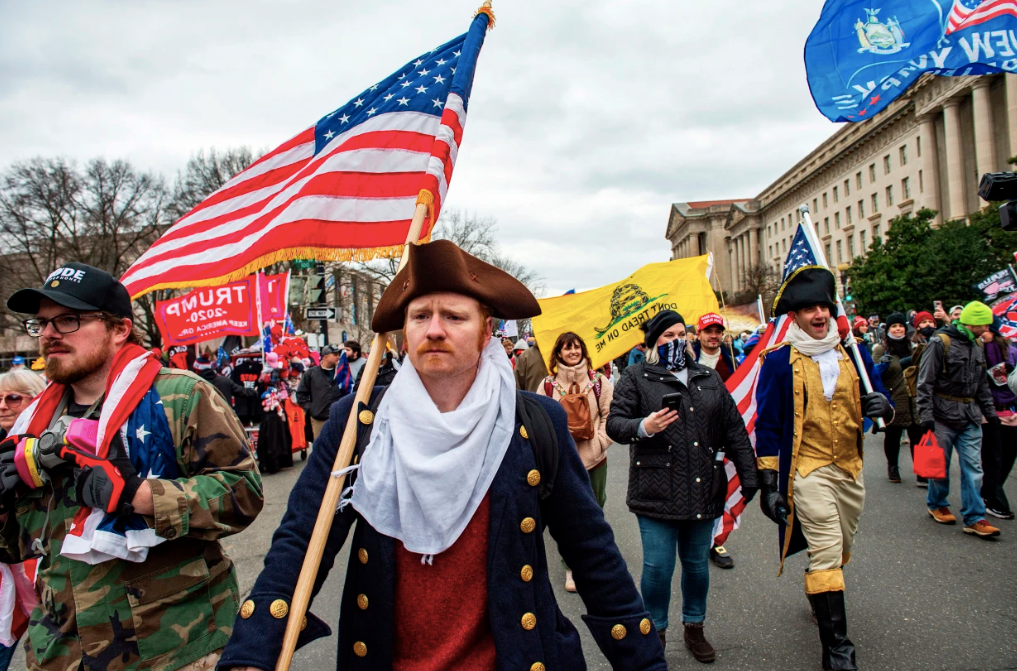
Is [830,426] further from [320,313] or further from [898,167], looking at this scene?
[898,167]

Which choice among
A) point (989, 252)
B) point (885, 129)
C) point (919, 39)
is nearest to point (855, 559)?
point (919, 39)

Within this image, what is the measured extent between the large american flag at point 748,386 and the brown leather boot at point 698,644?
0.92 metres

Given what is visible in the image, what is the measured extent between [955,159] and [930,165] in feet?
11.5

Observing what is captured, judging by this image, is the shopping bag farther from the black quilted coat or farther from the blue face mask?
the blue face mask

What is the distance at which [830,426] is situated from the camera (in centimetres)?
391

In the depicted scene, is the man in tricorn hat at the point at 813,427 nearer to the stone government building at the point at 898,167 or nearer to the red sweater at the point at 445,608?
the red sweater at the point at 445,608

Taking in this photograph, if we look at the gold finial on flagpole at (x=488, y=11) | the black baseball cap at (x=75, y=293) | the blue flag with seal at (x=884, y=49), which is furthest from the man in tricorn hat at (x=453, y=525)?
the blue flag with seal at (x=884, y=49)

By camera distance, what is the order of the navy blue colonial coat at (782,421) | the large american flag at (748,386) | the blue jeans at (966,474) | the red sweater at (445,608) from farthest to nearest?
1. the blue jeans at (966,474)
2. the large american flag at (748,386)
3. the navy blue colonial coat at (782,421)
4. the red sweater at (445,608)

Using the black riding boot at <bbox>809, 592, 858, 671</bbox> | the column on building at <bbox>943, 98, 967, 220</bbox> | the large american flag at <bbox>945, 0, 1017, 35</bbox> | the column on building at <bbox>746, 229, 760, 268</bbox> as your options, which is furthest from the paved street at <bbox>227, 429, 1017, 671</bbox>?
the column on building at <bbox>746, 229, 760, 268</bbox>

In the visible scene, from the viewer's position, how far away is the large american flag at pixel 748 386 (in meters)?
4.87

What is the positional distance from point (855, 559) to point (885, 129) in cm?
6573

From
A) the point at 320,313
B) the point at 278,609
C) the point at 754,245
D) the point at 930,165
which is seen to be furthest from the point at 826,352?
the point at 754,245

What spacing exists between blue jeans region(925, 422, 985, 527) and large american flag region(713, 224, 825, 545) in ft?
6.11

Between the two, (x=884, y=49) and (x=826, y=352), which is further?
(x=884, y=49)
